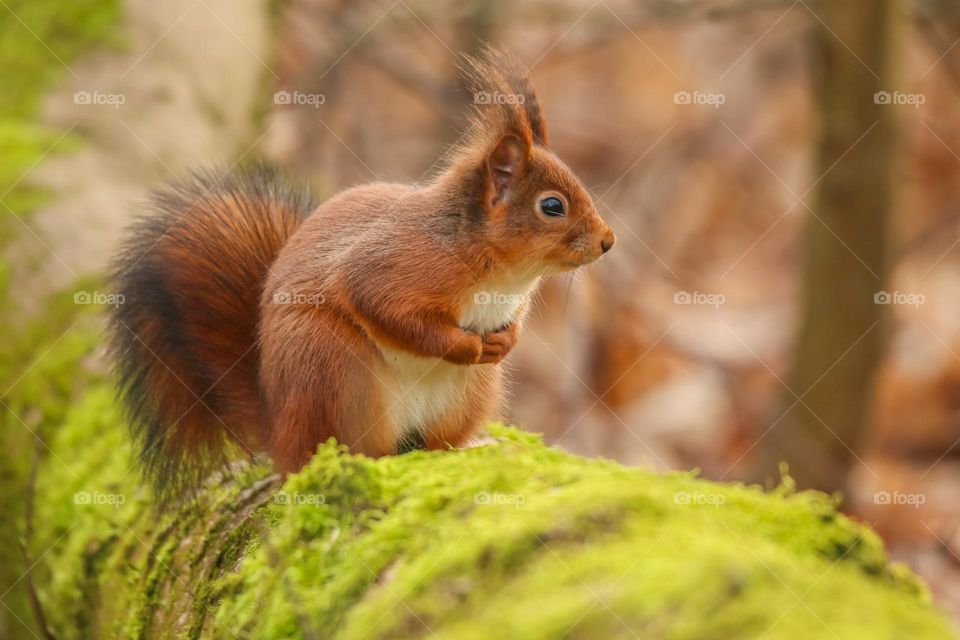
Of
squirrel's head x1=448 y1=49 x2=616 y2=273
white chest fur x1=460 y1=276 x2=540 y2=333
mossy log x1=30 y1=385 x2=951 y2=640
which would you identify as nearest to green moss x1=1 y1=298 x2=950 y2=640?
mossy log x1=30 y1=385 x2=951 y2=640

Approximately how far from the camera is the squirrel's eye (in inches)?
117

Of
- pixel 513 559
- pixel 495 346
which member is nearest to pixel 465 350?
pixel 495 346

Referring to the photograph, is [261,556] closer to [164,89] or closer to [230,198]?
[230,198]

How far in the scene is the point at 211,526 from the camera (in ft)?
8.84

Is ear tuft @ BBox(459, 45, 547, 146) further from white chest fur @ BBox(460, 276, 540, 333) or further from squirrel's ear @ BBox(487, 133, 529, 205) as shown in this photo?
white chest fur @ BBox(460, 276, 540, 333)

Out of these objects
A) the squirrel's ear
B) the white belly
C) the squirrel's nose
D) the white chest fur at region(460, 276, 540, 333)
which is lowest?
the white belly

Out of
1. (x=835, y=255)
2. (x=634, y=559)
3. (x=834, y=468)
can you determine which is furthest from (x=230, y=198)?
(x=834, y=468)

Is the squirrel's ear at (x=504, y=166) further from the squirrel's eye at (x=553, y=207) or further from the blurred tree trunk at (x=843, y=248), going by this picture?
the blurred tree trunk at (x=843, y=248)

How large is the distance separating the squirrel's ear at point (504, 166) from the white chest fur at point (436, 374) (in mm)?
246

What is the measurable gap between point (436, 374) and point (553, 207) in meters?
0.56

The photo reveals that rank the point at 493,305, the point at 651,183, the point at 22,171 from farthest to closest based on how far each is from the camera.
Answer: the point at 651,183, the point at 22,171, the point at 493,305

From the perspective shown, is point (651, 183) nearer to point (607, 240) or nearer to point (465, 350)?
point (607, 240)

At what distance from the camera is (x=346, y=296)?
2732mm

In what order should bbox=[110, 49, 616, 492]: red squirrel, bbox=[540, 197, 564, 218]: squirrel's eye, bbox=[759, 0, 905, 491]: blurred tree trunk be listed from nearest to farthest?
bbox=[110, 49, 616, 492]: red squirrel → bbox=[540, 197, 564, 218]: squirrel's eye → bbox=[759, 0, 905, 491]: blurred tree trunk
